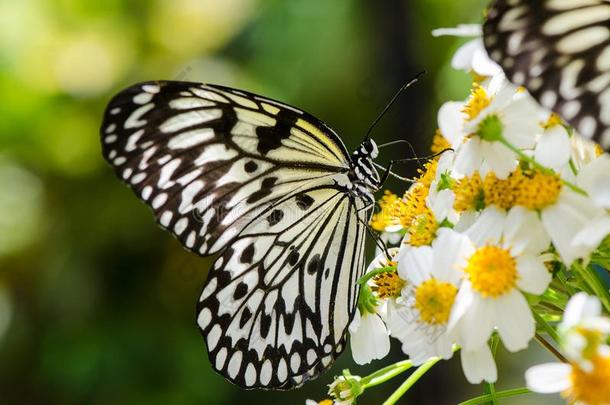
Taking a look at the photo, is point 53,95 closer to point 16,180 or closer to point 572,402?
point 16,180

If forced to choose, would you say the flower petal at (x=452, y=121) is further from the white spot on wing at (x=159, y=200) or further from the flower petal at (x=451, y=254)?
the white spot on wing at (x=159, y=200)

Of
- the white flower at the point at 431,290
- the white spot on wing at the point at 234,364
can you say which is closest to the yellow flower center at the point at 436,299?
the white flower at the point at 431,290

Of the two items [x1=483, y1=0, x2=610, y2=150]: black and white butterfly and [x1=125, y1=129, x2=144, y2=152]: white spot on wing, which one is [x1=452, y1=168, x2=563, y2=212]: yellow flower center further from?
[x1=125, y1=129, x2=144, y2=152]: white spot on wing

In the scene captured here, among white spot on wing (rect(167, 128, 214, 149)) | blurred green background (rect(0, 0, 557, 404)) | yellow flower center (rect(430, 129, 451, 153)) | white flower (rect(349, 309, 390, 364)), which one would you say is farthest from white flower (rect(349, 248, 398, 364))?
blurred green background (rect(0, 0, 557, 404))

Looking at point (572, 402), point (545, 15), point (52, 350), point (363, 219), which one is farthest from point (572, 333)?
point (52, 350)

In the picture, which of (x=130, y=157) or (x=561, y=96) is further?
(x=130, y=157)

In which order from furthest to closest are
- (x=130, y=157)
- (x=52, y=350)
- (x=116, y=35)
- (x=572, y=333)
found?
(x=116, y=35) → (x=52, y=350) → (x=130, y=157) → (x=572, y=333)

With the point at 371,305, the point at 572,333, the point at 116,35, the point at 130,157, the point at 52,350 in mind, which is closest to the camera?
the point at 572,333
